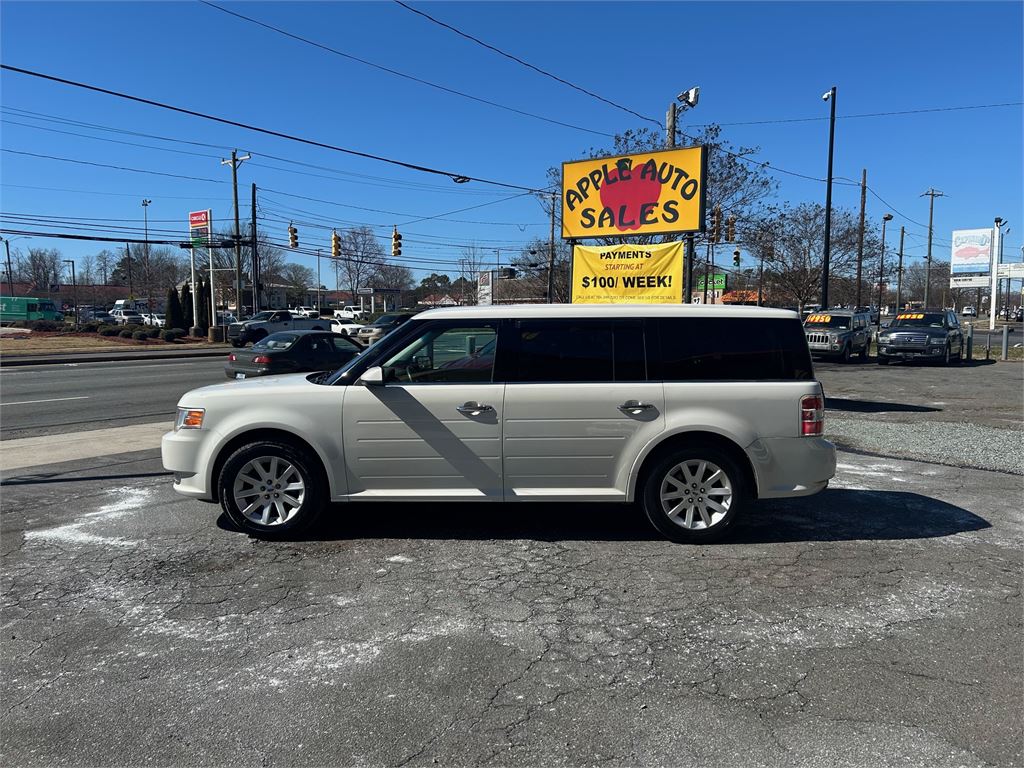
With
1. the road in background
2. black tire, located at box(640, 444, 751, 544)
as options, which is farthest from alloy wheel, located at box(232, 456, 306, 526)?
the road in background

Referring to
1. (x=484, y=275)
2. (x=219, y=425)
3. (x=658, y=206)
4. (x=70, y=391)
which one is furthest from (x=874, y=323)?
(x=219, y=425)

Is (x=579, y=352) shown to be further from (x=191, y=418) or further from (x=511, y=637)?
(x=191, y=418)

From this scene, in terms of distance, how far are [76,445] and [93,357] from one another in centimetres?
2023

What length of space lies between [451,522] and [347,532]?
0.83 m

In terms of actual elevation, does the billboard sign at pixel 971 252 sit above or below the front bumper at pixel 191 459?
above

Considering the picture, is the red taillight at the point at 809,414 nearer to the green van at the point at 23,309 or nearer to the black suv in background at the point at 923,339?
the black suv in background at the point at 923,339

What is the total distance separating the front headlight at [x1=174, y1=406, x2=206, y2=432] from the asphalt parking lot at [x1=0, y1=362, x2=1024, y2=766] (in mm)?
866

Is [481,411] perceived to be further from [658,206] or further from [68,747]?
[658,206]

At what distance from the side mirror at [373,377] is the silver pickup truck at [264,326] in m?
27.3

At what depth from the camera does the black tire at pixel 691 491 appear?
5203mm

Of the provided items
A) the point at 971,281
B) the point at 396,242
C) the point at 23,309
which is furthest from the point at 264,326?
the point at 971,281

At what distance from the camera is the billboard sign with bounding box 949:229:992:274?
47.8 metres

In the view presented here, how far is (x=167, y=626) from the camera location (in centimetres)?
394

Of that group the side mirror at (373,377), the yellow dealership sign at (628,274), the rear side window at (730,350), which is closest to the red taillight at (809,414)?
the rear side window at (730,350)
